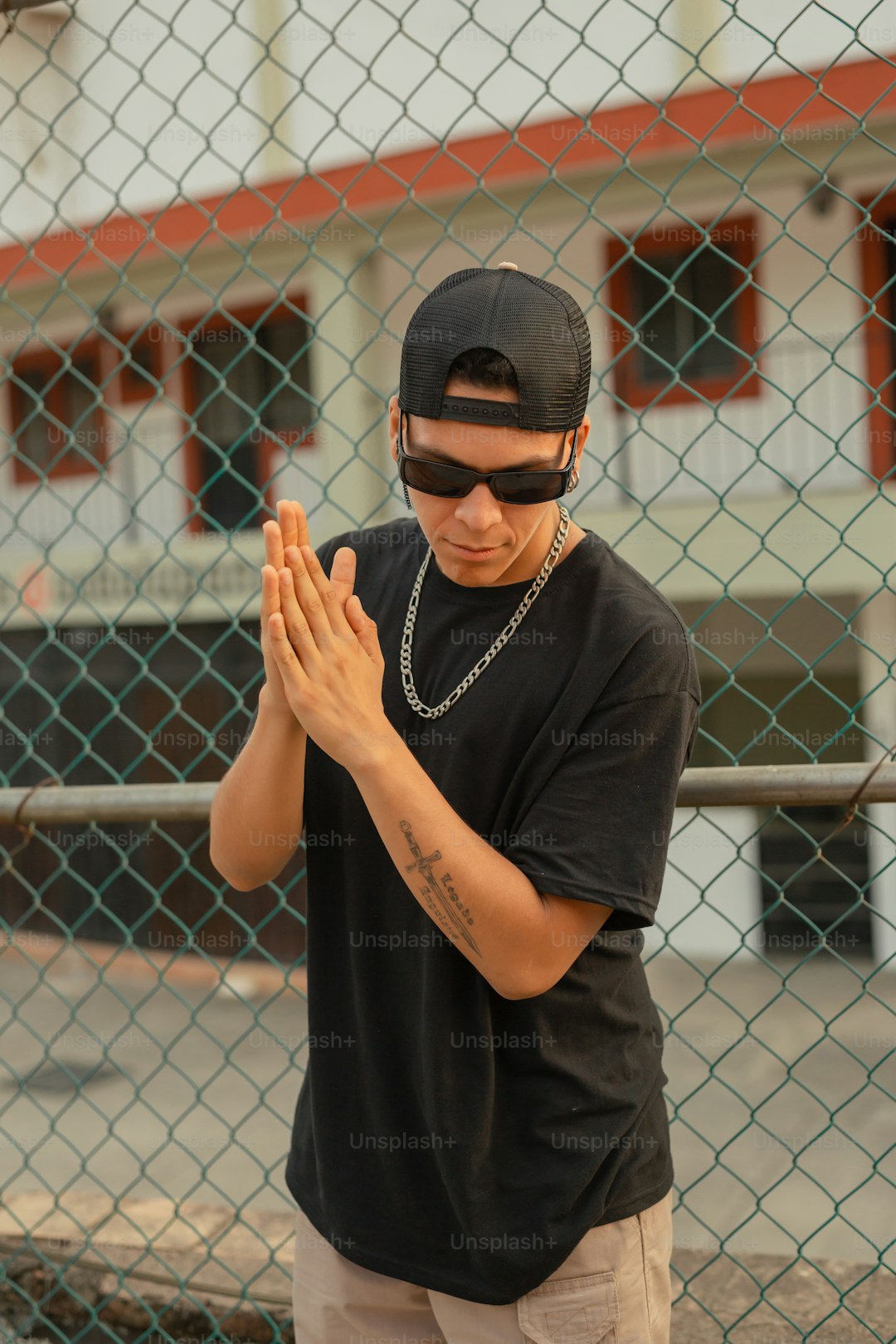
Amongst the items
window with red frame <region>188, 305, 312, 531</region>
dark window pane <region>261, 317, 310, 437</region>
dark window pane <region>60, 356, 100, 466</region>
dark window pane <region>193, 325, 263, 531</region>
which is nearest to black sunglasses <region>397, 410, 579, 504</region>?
window with red frame <region>188, 305, 312, 531</region>

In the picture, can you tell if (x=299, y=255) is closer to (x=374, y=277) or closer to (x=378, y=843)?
(x=374, y=277)

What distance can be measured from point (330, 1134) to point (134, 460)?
1219cm

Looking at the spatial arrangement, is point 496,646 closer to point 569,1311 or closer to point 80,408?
point 569,1311

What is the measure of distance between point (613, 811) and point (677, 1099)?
900 centimetres

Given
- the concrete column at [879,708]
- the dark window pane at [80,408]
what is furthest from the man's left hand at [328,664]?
the dark window pane at [80,408]

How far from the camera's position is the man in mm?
1304

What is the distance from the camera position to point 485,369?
1294 millimetres

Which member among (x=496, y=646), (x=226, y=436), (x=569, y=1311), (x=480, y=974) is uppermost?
(x=496, y=646)

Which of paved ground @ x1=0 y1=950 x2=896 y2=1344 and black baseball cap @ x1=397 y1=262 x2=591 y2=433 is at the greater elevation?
black baseball cap @ x1=397 y1=262 x2=591 y2=433

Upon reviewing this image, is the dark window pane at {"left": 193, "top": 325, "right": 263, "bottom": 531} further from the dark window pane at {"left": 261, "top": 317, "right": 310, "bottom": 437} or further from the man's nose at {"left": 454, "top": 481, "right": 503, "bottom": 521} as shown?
the man's nose at {"left": 454, "top": 481, "right": 503, "bottom": 521}

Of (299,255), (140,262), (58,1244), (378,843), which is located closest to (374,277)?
(299,255)

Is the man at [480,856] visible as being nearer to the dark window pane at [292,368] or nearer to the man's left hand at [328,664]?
the man's left hand at [328,664]

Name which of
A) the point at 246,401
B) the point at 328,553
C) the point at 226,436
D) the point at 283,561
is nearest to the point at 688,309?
the point at 246,401

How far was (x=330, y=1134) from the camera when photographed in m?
1.57
